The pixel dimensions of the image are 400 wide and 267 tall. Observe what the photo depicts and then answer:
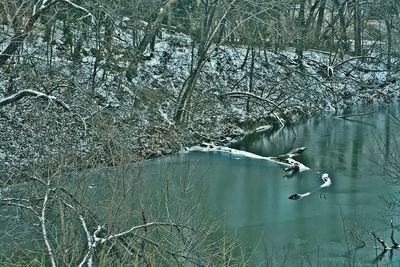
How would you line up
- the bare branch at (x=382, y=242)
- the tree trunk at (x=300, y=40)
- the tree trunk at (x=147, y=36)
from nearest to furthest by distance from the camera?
the bare branch at (x=382, y=242) → the tree trunk at (x=147, y=36) → the tree trunk at (x=300, y=40)

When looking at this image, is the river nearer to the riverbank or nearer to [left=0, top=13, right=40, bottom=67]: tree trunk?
the riverbank

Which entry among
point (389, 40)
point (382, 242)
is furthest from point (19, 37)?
point (389, 40)

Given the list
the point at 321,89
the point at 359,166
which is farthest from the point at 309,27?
the point at 359,166

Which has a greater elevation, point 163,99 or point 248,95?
point 248,95

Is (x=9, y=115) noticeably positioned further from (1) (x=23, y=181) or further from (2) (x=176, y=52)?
(2) (x=176, y=52)

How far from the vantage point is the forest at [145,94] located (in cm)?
984

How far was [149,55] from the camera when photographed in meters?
30.2

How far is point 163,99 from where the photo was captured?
26.8 m

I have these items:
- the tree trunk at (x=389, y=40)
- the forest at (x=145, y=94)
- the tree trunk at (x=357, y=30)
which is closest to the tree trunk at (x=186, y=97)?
the forest at (x=145, y=94)

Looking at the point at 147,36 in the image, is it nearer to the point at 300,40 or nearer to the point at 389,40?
the point at 300,40

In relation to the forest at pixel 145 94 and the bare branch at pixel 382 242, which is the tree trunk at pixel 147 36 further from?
the bare branch at pixel 382 242

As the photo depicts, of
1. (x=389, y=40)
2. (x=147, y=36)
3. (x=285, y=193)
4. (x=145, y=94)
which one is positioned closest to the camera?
(x=285, y=193)

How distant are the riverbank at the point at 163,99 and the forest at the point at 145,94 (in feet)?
0.25

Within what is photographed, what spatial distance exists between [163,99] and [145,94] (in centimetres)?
Answer: 95
